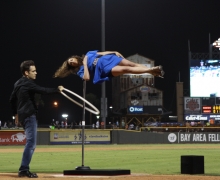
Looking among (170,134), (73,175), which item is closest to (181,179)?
(73,175)

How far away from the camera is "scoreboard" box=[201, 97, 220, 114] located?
207ft

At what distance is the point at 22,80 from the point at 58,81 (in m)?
123

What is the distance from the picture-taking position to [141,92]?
90.6m

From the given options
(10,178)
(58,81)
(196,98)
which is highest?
(58,81)

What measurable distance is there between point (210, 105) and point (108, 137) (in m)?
28.5

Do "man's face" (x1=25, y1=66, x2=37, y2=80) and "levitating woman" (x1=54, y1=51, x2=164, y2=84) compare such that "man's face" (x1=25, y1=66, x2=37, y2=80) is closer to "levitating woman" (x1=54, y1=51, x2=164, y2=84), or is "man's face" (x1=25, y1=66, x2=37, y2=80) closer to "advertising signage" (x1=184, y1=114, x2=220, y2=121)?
"levitating woman" (x1=54, y1=51, x2=164, y2=84)

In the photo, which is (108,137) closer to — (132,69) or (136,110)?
(132,69)

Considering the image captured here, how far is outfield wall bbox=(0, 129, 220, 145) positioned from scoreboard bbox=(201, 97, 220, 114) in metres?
20.5

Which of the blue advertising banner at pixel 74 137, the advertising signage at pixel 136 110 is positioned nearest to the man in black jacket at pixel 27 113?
the blue advertising banner at pixel 74 137

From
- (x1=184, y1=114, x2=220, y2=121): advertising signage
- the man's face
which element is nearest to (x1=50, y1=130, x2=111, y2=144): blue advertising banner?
the man's face

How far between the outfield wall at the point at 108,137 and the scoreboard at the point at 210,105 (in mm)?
20524

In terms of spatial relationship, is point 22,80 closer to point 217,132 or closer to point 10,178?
point 10,178

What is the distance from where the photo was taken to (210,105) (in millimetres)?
64062

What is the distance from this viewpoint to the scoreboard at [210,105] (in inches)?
2486
